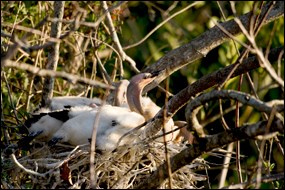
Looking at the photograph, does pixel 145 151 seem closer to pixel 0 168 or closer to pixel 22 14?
pixel 0 168

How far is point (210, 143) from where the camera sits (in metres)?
3.71

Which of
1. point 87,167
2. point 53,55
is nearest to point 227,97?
point 87,167

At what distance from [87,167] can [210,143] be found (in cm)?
114

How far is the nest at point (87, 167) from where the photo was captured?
4422 millimetres

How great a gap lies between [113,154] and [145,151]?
0.19 meters

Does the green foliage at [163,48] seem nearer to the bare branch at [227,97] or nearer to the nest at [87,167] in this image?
the nest at [87,167]

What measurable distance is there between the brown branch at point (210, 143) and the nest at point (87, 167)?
0.42 metres

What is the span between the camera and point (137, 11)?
8.34m

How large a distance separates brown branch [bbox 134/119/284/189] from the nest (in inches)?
16.4

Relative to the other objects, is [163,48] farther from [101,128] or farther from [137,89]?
[101,128]

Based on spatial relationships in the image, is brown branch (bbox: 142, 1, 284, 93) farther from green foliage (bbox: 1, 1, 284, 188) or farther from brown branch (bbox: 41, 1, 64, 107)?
green foliage (bbox: 1, 1, 284, 188)

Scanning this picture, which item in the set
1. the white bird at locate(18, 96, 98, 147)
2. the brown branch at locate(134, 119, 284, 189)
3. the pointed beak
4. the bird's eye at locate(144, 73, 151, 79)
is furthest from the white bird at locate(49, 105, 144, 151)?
the brown branch at locate(134, 119, 284, 189)

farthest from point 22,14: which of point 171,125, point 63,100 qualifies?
point 171,125

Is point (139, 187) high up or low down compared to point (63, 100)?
down
